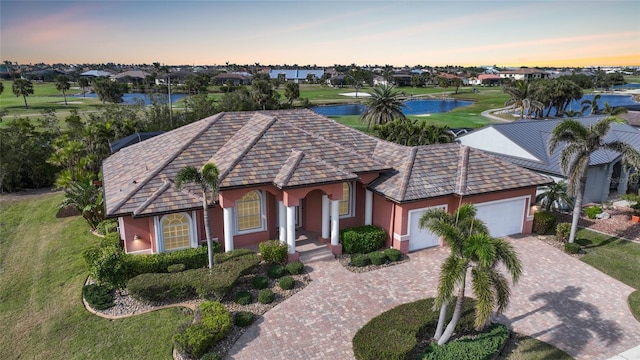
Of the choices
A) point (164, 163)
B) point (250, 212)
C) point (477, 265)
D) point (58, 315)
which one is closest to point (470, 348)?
point (477, 265)

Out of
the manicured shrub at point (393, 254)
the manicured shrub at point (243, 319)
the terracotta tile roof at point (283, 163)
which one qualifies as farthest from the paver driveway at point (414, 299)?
the terracotta tile roof at point (283, 163)

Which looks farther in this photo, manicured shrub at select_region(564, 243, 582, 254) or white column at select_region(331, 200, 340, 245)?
manicured shrub at select_region(564, 243, 582, 254)

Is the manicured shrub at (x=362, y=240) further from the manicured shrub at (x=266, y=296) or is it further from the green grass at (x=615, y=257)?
the green grass at (x=615, y=257)

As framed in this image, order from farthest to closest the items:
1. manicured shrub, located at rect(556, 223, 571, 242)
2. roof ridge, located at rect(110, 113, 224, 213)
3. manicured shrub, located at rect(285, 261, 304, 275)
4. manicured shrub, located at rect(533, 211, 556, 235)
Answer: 1. manicured shrub, located at rect(533, 211, 556, 235)
2. manicured shrub, located at rect(556, 223, 571, 242)
3. manicured shrub, located at rect(285, 261, 304, 275)
4. roof ridge, located at rect(110, 113, 224, 213)

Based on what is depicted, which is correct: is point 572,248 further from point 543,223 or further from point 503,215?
point 503,215

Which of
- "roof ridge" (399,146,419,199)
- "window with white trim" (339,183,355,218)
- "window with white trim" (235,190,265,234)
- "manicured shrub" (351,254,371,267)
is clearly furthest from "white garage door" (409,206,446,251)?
"window with white trim" (235,190,265,234)

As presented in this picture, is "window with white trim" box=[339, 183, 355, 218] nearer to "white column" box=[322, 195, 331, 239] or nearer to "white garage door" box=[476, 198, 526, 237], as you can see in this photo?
"white column" box=[322, 195, 331, 239]
